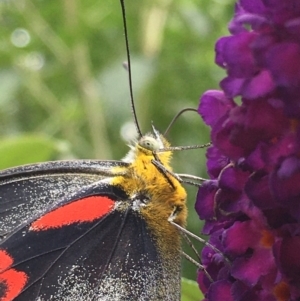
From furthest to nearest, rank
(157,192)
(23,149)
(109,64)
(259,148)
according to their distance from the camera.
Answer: (109,64)
(23,149)
(157,192)
(259,148)

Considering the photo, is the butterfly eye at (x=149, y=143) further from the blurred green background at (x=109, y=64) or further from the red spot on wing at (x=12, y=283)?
the blurred green background at (x=109, y=64)

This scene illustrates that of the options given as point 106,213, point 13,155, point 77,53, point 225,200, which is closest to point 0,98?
point 77,53

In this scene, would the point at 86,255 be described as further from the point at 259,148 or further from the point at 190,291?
the point at 259,148

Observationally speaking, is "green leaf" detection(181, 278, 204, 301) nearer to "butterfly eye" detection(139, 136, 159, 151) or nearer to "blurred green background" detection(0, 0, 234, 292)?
"butterfly eye" detection(139, 136, 159, 151)

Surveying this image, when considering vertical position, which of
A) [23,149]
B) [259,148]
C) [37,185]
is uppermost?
[23,149]

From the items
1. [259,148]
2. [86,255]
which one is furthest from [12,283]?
[259,148]
